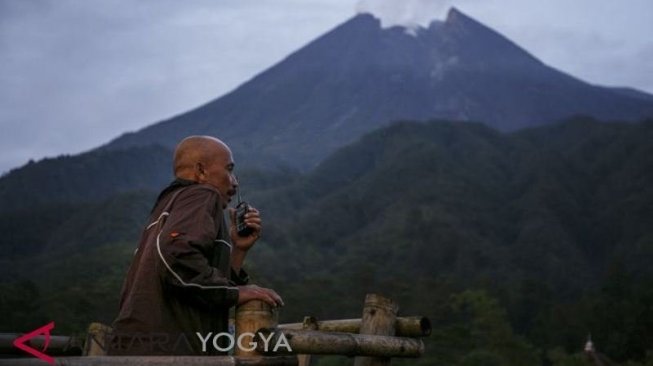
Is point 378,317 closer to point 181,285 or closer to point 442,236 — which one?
point 181,285

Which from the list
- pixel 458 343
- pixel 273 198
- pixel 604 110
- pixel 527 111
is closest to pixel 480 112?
pixel 527 111

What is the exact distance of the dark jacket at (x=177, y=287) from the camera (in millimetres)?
2705

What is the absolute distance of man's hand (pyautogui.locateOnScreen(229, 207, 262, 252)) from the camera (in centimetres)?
320

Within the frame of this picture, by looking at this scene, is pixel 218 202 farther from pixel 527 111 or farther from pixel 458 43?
pixel 458 43

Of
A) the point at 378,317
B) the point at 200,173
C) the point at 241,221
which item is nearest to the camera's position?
the point at 200,173

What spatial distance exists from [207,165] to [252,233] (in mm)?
306

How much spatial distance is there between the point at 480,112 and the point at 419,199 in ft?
217

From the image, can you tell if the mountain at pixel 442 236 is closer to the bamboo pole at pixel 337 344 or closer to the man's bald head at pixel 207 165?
the bamboo pole at pixel 337 344

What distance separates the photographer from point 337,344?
308cm

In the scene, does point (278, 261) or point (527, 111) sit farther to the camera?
point (527, 111)

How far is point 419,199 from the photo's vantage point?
254 ft

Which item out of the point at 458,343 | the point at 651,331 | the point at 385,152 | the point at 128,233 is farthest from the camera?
the point at 385,152

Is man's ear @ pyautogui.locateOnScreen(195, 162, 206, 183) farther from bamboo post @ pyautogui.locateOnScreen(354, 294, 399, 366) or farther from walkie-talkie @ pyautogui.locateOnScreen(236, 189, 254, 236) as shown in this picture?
bamboo post @ pyautogui.locateOnScreen(354, 294, 399, 366)

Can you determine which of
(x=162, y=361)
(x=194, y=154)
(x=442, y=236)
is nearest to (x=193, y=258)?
(x=162, y=361)
